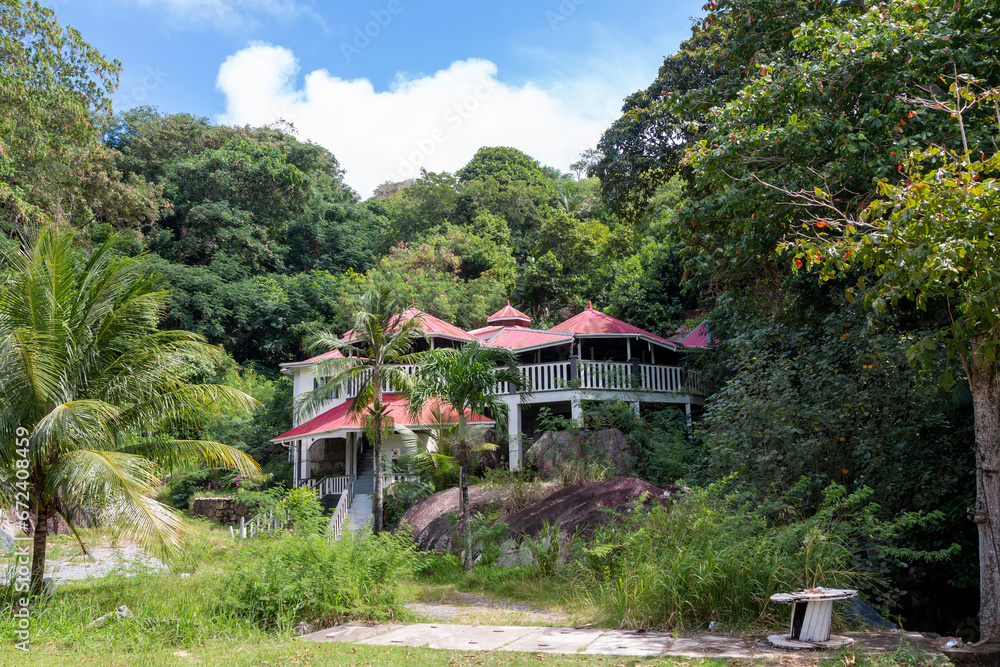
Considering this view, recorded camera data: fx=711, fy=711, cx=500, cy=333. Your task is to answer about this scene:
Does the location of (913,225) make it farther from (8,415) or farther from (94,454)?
(8,415)

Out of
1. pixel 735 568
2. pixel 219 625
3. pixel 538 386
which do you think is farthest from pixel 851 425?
pixel 538 386

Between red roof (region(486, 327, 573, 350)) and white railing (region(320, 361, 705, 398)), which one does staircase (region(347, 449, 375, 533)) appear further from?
red roof (region(486, 327, 573, 350))

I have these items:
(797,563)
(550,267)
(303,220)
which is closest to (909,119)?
(797,563)

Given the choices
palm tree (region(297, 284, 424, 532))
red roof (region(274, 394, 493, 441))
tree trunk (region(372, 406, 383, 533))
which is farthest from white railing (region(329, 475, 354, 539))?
palm tree (region(297, 284, 424, 532))

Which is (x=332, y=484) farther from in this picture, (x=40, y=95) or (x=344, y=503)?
(x=40, y=95)

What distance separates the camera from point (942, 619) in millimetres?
10055

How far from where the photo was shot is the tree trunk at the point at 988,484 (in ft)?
21.6

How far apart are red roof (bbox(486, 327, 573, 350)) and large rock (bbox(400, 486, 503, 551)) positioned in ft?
19.0

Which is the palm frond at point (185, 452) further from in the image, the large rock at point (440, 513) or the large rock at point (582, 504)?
the large rock at point (582, 504)

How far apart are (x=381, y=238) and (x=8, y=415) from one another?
31614mm

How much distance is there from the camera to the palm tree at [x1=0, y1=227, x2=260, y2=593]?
30.1 feet

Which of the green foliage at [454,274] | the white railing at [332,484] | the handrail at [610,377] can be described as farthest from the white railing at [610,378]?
the green foliage at [454,274]

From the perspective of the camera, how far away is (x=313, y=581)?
8.79 m

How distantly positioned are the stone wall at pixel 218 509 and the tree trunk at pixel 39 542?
13.0 metres
